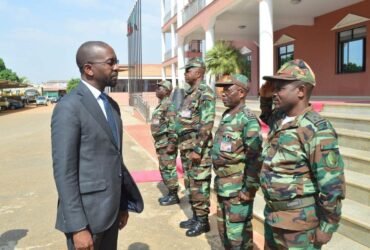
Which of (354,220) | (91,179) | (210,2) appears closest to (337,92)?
(210,2)

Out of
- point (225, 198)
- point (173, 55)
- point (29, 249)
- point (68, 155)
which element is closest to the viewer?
point (68, 155)

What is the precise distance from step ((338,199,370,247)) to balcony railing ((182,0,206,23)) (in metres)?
12.1

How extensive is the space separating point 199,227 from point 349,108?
3346mm

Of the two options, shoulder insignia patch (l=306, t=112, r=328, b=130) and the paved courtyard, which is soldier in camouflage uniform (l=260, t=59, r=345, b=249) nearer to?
shoulder insignia patch (l=306, t=112, r=328, b=130)

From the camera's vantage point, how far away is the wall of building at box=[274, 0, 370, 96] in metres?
11.0

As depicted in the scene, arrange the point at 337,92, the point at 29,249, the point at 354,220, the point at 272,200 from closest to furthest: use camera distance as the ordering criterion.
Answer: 1. the point at 272,200
2. the point at 354,220
3. the point at 29,249
4. the point at 337,92

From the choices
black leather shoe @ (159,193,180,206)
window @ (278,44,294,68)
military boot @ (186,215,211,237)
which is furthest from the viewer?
window @ (278,44,294,68)

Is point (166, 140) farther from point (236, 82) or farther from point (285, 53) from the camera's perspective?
point (285, 53)

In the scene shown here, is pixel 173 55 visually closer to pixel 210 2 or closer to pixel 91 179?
pixel 210 2

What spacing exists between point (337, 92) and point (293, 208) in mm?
11156

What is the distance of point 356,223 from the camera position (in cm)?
327

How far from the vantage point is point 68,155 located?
1938 millimetres

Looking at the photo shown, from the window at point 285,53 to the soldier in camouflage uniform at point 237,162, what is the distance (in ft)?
40.5

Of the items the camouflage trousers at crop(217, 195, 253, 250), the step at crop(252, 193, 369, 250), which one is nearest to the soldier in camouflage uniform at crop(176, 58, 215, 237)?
the camouflage trousers at crop(217, 195, 253, 250)
